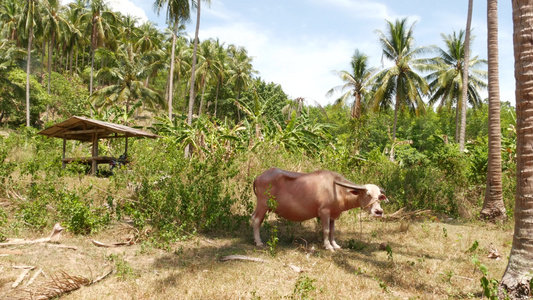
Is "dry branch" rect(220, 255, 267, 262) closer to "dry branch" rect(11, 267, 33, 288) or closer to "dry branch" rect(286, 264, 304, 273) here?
"dry branch" rect(286, 264, 304, 273)

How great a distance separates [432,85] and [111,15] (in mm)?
31126

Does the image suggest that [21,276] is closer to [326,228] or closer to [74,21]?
[326,228]

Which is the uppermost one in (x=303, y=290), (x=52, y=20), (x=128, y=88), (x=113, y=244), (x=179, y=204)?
(x=52, y=20)

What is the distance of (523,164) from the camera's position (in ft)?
13.2

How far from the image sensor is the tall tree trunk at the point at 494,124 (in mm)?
8484

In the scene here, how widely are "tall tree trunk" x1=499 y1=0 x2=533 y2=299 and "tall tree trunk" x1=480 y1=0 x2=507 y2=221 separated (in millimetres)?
4912

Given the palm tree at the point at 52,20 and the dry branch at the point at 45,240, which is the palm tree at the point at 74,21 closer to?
the palm tree at the point at 52,20

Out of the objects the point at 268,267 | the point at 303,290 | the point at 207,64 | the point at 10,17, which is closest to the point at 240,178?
the point at 268,267

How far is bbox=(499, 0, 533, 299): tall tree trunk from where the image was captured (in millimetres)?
3834

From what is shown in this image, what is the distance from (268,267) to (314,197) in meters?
1.49

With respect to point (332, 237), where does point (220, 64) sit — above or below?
above

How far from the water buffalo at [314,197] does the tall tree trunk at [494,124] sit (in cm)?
434

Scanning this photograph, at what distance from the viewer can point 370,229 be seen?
289 inches

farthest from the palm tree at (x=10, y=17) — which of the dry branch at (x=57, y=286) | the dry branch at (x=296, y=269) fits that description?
the dry branch at (x=296, y=269)
